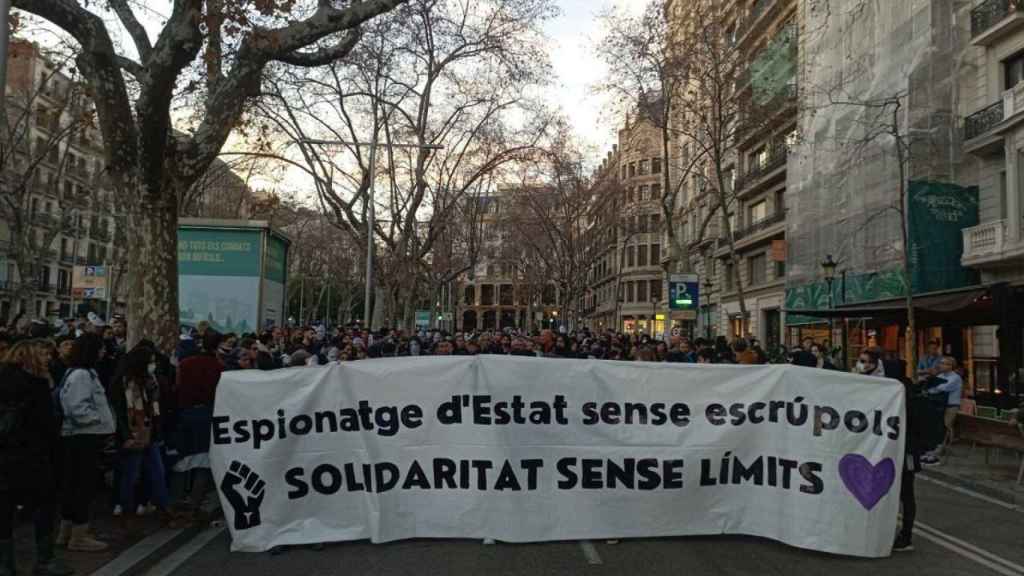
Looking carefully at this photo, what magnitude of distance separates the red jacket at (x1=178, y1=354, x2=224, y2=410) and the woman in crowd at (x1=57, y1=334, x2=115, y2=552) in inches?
39.8

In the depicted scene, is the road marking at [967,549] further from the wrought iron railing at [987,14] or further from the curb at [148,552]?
the wrought iron railing at [987,14]

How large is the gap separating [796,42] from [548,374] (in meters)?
30.4

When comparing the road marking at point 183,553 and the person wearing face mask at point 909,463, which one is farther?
the person wearing face mask at point 909,463

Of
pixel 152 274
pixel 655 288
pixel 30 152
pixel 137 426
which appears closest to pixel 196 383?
pixel 137 426

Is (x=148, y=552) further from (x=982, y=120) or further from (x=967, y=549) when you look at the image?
(x=982, y=120)

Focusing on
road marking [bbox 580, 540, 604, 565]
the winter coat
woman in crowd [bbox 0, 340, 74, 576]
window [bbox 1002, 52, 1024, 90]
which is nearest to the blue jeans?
the winter coat

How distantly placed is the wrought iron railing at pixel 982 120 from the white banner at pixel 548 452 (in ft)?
64.8

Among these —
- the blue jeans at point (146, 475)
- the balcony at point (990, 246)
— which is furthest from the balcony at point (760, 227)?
the blue jeans at point (146, 475)

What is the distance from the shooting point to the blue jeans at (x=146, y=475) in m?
7.03

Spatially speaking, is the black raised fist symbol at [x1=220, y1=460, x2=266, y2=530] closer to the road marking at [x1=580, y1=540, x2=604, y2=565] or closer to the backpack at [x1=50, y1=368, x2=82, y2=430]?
the backpack at [x1=50, y1=368, x2=82, y2=430]

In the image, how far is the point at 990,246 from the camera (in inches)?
875

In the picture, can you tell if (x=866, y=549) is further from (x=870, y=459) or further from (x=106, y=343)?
(x=106, y=343)

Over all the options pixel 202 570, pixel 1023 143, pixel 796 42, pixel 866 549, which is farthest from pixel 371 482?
pixel 796 42

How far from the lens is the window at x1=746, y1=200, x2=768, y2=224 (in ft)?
139
